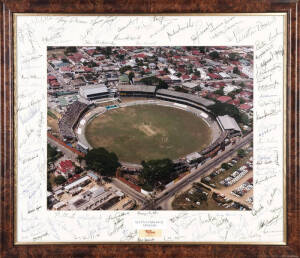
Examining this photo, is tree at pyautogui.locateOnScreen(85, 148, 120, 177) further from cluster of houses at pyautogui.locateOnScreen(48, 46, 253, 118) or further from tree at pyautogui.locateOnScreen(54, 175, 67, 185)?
cluster of houses at pyautogui.locateOnScreen(48, 46, 253, 118)

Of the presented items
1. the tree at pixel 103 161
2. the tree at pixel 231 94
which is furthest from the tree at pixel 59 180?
the tree at pixel 231 94

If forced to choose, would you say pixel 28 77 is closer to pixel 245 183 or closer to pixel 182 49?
pixel 182 49

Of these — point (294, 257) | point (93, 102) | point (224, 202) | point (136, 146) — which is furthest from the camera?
point (93, 102)

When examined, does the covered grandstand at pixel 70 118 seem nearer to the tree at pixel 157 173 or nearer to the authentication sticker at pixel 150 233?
the tree at pixel 157 173

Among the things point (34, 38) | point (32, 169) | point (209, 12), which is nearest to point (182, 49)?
point (209, 12)

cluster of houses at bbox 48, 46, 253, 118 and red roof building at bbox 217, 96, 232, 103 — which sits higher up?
cluster of houses at bbox 48, 46, 253, 118

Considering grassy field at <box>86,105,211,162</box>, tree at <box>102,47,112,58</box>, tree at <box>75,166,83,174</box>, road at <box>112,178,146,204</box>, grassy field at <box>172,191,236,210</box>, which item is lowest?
grassy field at <box>172,191,236,210</box>

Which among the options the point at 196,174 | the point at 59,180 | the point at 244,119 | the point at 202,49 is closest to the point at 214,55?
the point at 202,49

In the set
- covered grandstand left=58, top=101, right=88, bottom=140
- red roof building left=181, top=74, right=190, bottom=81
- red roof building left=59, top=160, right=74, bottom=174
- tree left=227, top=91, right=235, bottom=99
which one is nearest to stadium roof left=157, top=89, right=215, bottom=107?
red roof building left=181, top=74, right=190, bottom=81
